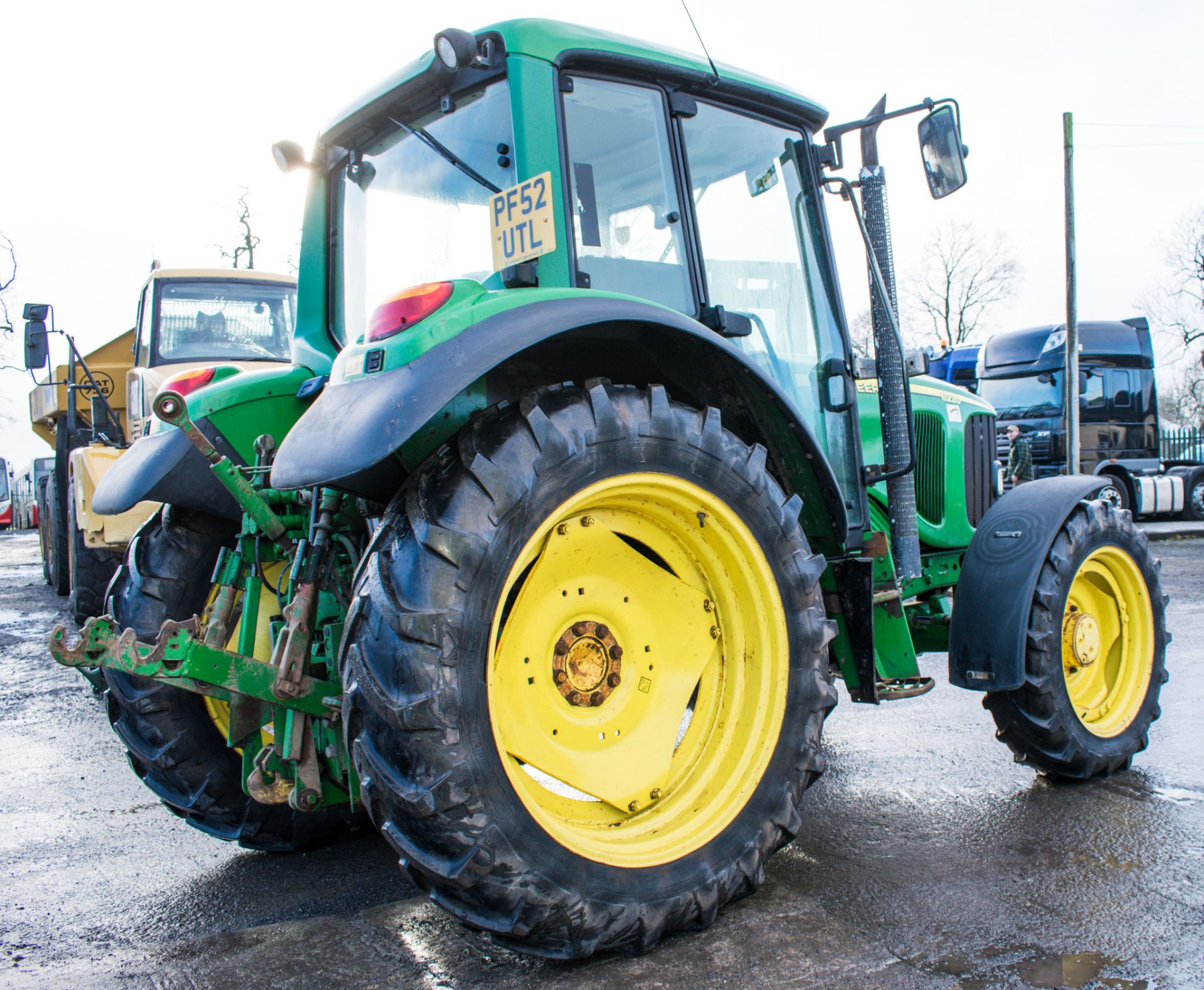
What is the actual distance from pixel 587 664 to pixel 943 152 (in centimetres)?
218

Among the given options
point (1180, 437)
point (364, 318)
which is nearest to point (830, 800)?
point (364, 318)

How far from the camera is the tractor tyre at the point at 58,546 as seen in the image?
11.1 metres

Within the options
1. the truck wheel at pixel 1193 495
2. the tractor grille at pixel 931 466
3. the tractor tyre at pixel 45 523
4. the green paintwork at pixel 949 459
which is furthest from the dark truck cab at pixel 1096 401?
the tractor tyre at pixel 45 523

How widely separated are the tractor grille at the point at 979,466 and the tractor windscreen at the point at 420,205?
2.80 m

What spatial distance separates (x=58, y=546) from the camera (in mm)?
11203

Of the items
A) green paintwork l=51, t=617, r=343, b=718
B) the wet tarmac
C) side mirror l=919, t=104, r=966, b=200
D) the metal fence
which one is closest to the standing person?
the wet tarmac

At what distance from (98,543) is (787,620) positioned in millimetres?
6142

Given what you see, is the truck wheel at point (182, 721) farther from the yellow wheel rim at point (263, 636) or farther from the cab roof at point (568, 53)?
the cab roof at point (568, 53)

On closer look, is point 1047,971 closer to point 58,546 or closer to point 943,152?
point 943,152

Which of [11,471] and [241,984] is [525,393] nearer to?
[241,984]

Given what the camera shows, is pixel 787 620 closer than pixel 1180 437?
Yes

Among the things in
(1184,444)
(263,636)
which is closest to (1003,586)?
(263,636)

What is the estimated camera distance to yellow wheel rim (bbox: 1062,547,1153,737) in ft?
12.8

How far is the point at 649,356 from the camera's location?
2793 mm
